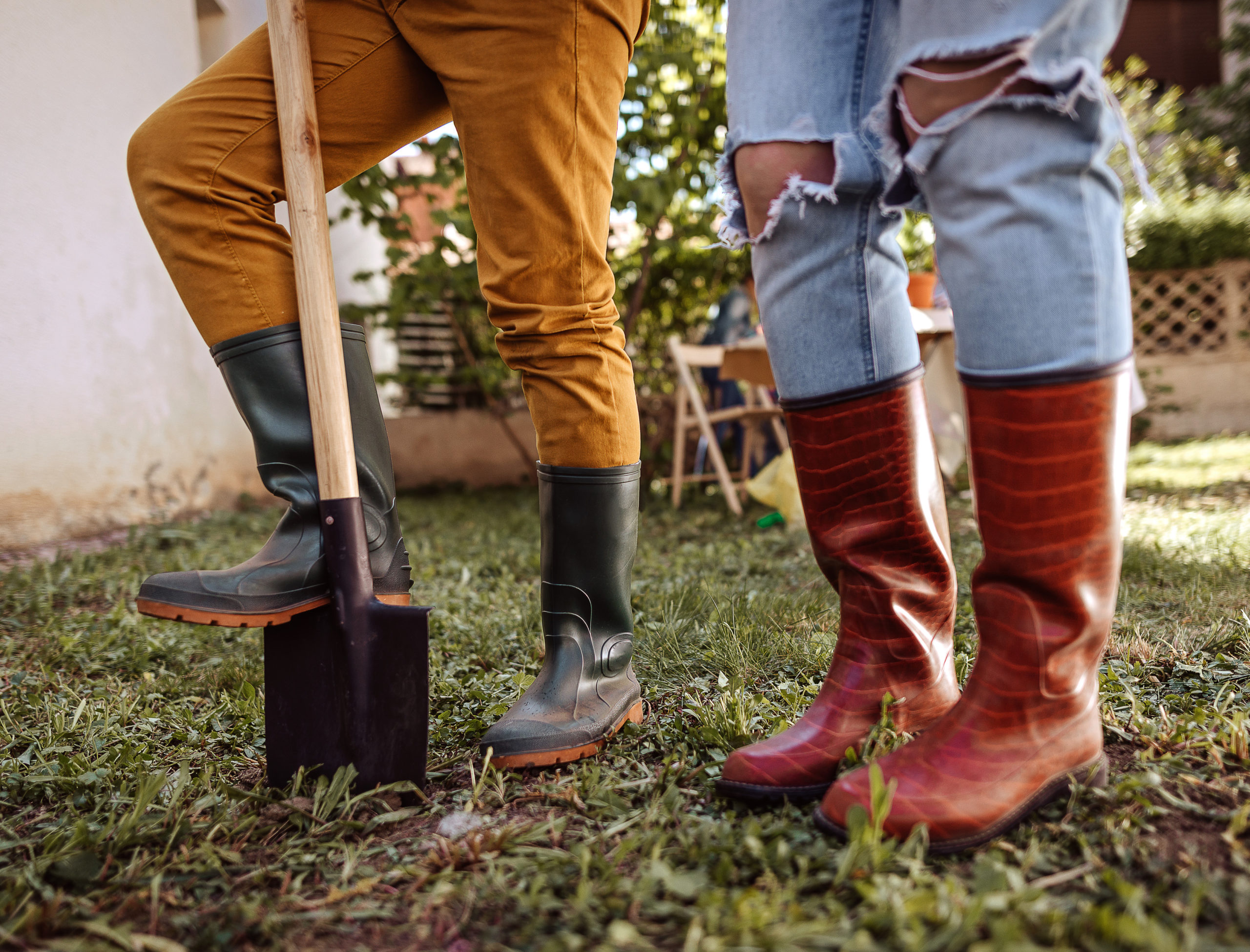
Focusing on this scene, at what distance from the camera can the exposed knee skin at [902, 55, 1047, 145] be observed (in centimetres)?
76

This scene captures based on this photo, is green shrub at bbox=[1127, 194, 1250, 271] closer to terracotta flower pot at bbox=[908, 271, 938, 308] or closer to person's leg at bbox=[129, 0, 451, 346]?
terracotta flower pot at bbox=[908, 271, 938, 308]

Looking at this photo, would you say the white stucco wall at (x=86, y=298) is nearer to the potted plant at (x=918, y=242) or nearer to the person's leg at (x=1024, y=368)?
the person's leg at (x=1024, y=368)

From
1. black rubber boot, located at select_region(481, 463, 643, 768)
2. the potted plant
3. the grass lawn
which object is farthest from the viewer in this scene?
the potted plant

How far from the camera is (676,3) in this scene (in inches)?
185

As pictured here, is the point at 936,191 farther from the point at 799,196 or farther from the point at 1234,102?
the point at 1234,102

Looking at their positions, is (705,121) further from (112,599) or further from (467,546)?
(112,599)

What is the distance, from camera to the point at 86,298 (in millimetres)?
3764

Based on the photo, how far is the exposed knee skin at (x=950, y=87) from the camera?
76cm

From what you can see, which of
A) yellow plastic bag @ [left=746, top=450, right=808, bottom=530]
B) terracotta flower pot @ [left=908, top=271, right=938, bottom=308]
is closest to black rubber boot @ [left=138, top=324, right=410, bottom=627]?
yellow plastic bag @ [left=746, top=450, right=808, bottom=530]

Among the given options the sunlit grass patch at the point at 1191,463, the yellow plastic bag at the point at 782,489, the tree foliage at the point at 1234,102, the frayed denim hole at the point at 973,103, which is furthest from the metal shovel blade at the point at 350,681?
the tree foliage at the point at 1234,102

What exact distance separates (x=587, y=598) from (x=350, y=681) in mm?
363

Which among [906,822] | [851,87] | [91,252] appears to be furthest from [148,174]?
[91,252]

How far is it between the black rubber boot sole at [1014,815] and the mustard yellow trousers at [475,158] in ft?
2.00

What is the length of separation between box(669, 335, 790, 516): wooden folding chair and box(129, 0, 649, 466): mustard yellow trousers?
263 centimetres
